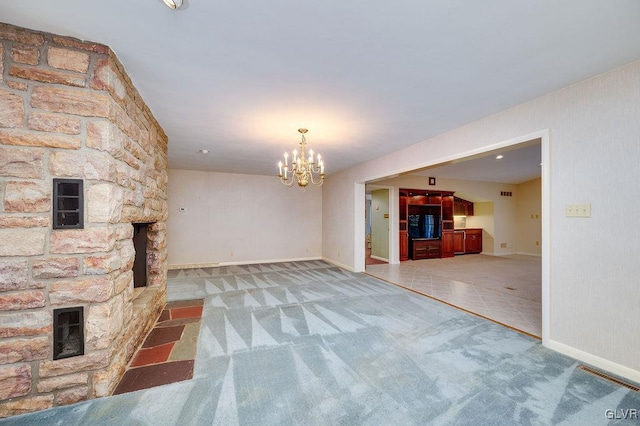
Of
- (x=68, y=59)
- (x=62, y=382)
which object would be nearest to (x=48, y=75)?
(x=68, y=59)

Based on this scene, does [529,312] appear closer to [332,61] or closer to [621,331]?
[621,331]

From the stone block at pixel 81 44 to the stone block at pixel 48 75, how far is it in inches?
7.8

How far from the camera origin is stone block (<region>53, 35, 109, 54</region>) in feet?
Result: 5.60

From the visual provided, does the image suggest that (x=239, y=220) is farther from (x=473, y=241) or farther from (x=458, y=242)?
(x=473, y=241)

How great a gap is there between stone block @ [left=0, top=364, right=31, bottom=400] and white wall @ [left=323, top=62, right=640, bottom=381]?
4153mm

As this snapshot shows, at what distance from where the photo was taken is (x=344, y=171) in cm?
638

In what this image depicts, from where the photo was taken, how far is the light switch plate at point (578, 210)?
7.24 feet

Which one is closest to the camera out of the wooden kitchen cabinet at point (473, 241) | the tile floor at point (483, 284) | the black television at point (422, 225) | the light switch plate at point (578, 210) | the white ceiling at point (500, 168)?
the light switch plate at point (578, 210)

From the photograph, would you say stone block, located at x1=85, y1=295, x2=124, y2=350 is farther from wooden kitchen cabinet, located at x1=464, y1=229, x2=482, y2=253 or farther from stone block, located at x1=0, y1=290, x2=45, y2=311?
wooden kitchen cabinet, located at x1=464, y1=229, x2=482, y2=253

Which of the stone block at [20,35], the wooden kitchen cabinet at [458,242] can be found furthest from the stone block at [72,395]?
the wooden kitchen cabinet at [458,242]

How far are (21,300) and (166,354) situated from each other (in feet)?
3.85

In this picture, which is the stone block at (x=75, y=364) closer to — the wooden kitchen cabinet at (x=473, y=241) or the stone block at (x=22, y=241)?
the stone block at (x=22, y=241)

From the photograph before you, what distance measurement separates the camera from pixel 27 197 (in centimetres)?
160

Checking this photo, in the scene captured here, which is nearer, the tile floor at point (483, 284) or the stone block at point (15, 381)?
the stone block at point (15, 381)
